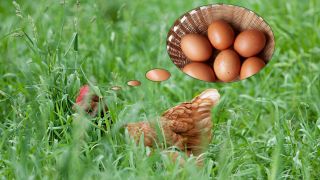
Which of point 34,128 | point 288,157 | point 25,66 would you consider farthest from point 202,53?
point 25,66

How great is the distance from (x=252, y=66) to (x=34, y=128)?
964mm

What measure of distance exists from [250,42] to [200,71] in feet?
0.80

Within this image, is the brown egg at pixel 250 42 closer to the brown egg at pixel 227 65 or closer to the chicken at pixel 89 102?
the brown egg at pixel 227 65

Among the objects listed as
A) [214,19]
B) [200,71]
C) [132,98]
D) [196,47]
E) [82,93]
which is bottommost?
[132,98]

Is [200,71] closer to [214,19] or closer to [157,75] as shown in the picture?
[214,19]

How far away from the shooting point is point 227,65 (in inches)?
124

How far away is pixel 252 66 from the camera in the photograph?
10.4 ft

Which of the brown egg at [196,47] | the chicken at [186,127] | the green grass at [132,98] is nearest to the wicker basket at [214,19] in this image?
the brown egg at [196,47]

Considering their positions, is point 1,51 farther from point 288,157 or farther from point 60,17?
point 288,157

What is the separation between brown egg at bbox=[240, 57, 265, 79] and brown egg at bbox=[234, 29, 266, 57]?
30 millimetres

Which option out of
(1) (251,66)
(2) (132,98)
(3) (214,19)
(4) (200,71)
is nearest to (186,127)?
(4) (200,71)

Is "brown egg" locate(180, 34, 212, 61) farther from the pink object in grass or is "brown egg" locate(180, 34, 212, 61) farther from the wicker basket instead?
the pink object in grass

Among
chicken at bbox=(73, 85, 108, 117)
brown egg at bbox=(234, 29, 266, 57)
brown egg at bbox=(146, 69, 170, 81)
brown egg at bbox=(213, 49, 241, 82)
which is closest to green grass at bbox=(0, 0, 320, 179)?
chicken at bbox=(73, 85, 108, 117)

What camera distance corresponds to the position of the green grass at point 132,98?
3021 mm
